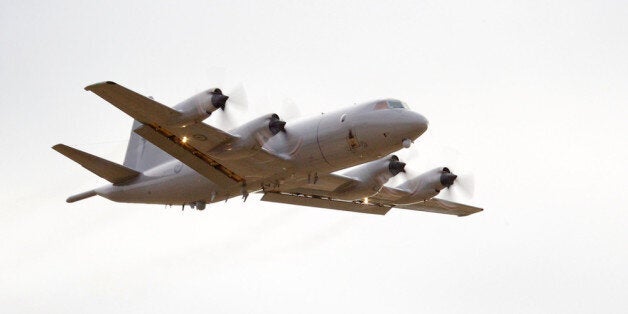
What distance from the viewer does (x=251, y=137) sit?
35500 mm

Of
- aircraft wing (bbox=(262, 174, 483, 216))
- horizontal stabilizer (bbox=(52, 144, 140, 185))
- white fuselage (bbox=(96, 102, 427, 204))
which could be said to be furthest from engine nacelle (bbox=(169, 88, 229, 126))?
aircraft wing (bbox=(262, 174, 483, 216))

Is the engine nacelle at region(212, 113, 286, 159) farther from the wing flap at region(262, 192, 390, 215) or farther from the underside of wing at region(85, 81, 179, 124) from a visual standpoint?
the wing flap at region(262, 192, 390, 215)

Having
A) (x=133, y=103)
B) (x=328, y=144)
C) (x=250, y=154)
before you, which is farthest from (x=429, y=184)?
(x=133, y=103)

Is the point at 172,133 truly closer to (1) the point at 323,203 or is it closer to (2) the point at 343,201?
(1) the point at 323,203

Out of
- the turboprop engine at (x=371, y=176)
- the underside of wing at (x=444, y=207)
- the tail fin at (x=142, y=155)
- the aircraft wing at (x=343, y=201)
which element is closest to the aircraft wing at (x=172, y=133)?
the aircraft wing at (x=343, y=201)

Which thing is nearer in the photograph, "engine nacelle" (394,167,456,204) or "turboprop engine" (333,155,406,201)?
"turboprop engine" (333,155,406,201)

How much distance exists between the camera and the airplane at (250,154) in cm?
3450

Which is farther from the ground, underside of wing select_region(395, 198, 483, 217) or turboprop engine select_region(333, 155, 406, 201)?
underside of wing select_region(395, 198, 483, 217)

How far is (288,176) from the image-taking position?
3772cm

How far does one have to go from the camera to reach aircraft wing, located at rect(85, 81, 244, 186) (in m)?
33.4

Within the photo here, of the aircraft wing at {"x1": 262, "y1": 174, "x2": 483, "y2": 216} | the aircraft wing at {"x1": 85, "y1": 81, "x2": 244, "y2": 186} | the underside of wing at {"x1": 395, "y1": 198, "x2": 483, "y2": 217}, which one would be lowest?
the aircraft wing at {"x1": 85, "y1": 81, "x2": 244, "y2": 186}

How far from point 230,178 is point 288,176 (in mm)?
2486

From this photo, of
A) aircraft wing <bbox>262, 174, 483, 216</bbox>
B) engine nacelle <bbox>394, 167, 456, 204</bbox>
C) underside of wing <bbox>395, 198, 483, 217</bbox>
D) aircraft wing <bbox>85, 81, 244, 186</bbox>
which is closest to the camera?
aircraft wing <bbox>85, 81, 244, 186</bbox>

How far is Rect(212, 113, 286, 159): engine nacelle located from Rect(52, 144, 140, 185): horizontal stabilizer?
20.4 ft
